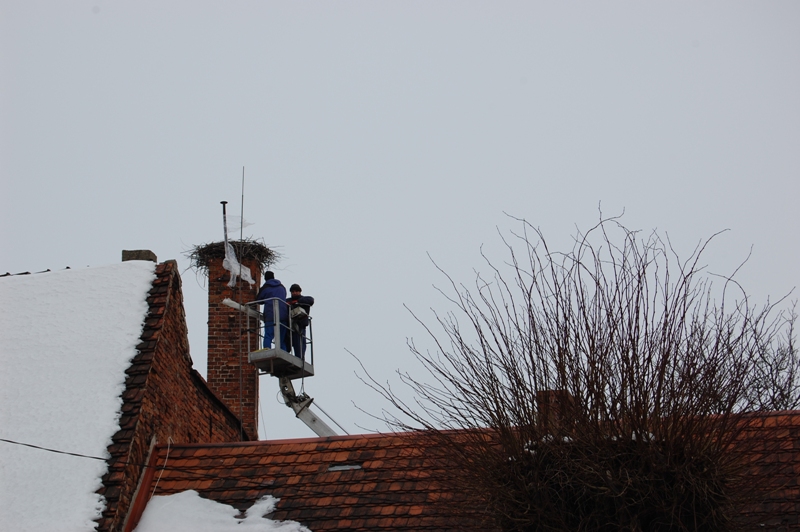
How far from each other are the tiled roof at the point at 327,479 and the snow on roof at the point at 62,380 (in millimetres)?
894

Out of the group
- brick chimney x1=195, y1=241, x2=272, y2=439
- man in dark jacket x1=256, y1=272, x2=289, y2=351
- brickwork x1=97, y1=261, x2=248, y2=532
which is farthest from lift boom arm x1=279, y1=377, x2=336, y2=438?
brick chimney x1=195, y1=241, x2=272, y2=439

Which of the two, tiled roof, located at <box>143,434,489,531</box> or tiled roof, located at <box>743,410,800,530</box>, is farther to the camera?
tiled roof, located at <box>143,434,489,531</box>

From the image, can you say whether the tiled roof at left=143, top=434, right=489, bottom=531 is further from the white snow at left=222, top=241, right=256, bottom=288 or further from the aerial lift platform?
the white snow at left=222, top=241, right=256, bottom=288

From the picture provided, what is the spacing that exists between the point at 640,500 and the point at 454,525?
6.32 feet

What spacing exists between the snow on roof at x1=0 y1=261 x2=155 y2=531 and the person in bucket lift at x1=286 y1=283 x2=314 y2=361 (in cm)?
254

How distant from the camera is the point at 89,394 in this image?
10781 mm

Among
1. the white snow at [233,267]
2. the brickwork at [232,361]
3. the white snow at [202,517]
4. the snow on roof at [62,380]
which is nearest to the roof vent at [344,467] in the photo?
the white snow at [202,517]

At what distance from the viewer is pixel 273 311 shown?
13.9 meters

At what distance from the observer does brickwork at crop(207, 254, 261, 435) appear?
16.3 m

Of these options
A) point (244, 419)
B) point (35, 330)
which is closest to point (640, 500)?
point (35, 330)

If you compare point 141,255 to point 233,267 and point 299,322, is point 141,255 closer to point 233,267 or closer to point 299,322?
point 299,322

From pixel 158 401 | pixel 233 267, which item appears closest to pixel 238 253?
pixel 233 267

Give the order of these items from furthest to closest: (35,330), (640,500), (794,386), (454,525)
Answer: (794,386), (35,330), (454,525), (640,500)

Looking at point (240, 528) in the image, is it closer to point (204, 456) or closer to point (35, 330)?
point (204, 456)
